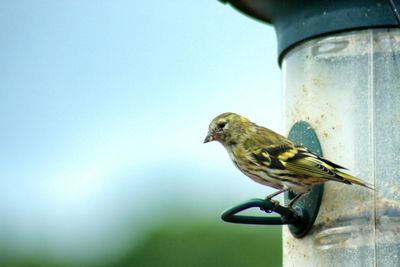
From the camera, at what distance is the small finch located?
9.81 m

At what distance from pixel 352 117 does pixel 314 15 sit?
851mm

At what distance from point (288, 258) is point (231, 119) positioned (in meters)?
1.35

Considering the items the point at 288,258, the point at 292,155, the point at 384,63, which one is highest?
the point at 384,63

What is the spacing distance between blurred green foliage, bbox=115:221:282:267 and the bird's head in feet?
16.8

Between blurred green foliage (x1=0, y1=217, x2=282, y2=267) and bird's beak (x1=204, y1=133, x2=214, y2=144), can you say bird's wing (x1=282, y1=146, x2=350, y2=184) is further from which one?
blurred green foliage (x1=0, y1=217, x2=282, y2=267)

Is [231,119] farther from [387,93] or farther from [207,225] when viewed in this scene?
[207,225]

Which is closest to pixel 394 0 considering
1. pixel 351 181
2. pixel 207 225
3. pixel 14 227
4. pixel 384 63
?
pixel 384 63

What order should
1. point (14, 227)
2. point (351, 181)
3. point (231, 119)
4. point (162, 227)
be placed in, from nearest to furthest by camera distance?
point (351, 181)
point (231, 119)
point (162, 227)
point (14, 227)

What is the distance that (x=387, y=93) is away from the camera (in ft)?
32.0

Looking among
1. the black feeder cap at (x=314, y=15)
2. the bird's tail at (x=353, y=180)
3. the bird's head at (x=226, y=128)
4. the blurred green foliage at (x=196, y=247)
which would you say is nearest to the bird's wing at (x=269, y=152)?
the bird's head at (x=226, y=128)

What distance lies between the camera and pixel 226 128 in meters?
11.0

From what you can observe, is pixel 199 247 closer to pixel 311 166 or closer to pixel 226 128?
pixel 226 128

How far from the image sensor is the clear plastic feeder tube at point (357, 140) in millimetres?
9570

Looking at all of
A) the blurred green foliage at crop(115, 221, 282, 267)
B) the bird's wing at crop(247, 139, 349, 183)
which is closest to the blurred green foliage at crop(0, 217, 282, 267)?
the blurred green foliage at crop(115, 221, 282, 267)
